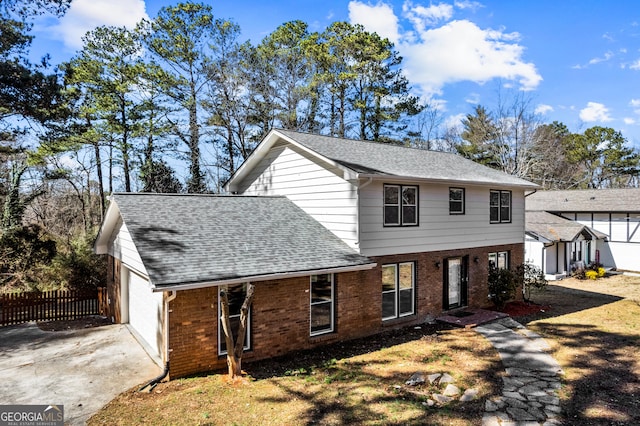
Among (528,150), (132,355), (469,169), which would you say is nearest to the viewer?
(132,355)

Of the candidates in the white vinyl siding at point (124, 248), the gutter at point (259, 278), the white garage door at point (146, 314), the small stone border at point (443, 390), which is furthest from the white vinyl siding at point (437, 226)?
the white vinyl siding at point (124, 248)

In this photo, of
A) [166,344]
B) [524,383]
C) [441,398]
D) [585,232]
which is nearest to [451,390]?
[441,398]

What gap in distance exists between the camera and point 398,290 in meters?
11.6

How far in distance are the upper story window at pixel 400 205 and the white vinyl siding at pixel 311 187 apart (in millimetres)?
1261

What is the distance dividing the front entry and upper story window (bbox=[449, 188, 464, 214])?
5.59 ft

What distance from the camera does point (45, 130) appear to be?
65.2 ft

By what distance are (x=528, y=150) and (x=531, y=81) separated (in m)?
6.05

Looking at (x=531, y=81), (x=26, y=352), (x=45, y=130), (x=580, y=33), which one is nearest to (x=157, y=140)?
(x=45, y=130)

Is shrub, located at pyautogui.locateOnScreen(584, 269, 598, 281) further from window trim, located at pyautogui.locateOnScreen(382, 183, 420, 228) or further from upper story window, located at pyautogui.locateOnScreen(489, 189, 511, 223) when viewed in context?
window trim, located at pyautogui.locateOnScreen(382, 183, 420, 228)

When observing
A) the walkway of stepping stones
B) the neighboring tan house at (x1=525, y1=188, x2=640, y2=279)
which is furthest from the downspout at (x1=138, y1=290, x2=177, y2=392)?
the neighboring tan house at (x1=525, y1=188, x2=640, y2=279)

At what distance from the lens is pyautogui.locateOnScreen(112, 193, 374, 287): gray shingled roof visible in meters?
7.83

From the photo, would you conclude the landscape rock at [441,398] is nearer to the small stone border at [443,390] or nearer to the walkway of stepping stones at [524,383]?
the small stone border at [443,390]

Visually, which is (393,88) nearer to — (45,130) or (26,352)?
(45,130)

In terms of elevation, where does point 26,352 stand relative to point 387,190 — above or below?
below
